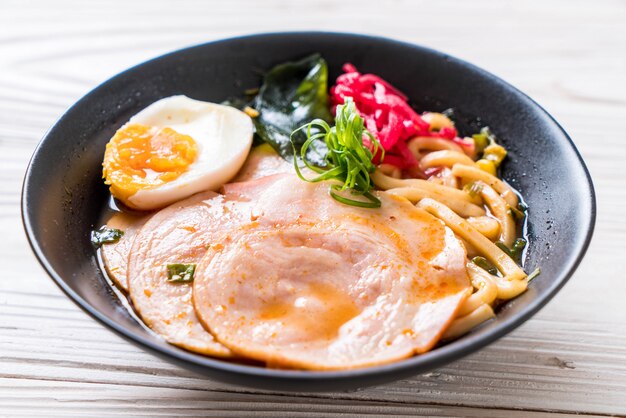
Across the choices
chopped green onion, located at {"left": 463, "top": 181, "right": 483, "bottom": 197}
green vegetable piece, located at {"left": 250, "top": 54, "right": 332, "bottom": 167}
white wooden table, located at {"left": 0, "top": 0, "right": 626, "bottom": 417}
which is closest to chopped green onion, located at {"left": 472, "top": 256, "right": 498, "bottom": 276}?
white wooden table, located at {"left": 0, "top": 0, "right": 626, "bottom": 417}

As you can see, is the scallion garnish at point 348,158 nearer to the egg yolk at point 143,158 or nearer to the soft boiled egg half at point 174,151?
the soft boiled egg half at point 174,151

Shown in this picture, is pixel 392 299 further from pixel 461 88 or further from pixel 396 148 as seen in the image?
pixel 461 88

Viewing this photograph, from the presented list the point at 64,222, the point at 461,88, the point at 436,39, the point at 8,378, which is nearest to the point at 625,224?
the point at 461,88

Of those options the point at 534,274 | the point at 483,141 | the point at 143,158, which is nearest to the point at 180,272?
the point at 143,158

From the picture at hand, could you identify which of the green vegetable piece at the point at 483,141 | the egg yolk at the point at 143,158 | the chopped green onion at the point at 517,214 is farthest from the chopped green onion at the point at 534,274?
the egg yolk at the point at 143,158

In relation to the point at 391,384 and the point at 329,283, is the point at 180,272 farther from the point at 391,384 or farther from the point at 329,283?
the point at 391,384
